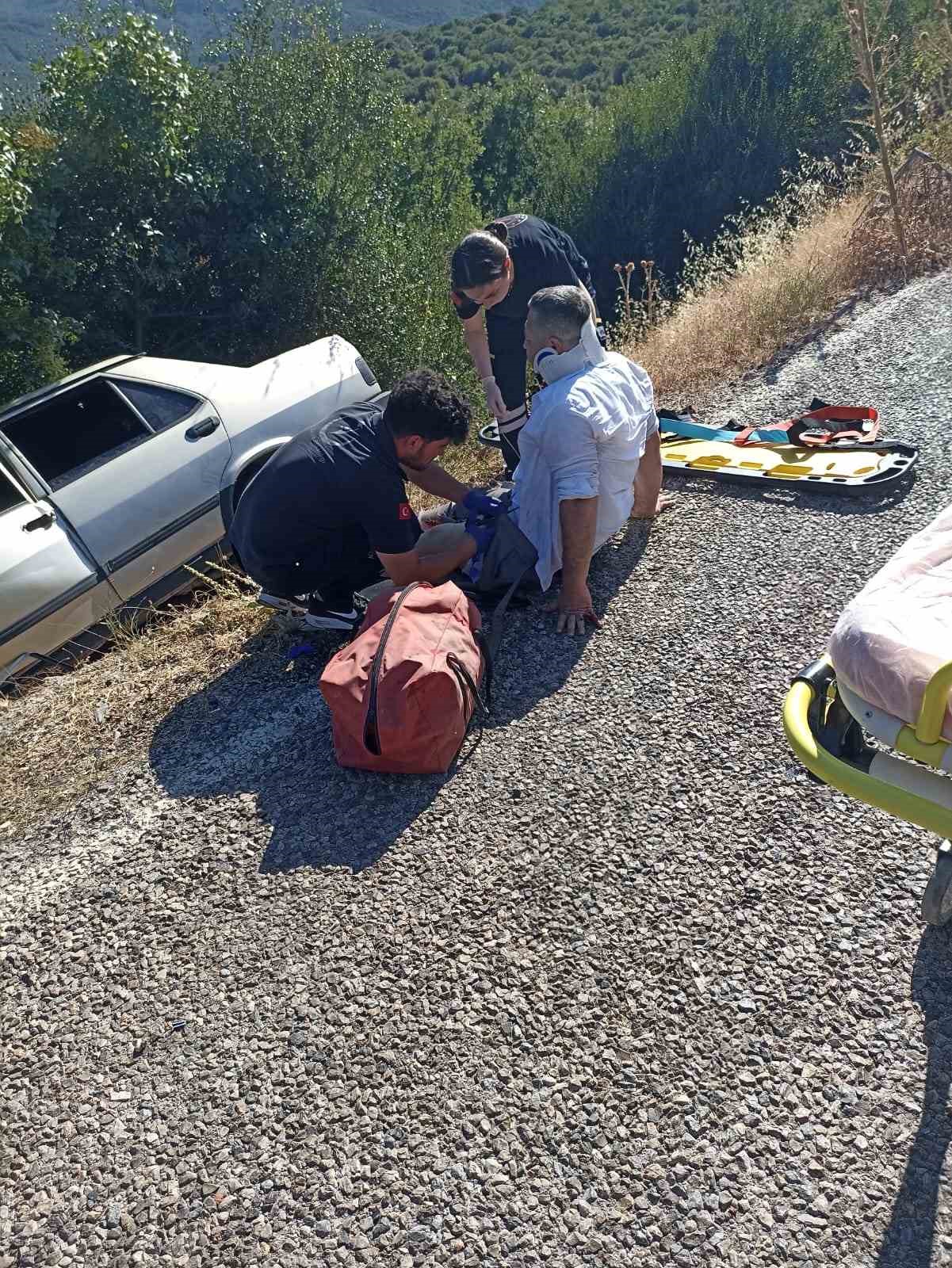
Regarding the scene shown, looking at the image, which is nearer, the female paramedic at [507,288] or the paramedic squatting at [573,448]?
the paramedic squatting at [573,448]

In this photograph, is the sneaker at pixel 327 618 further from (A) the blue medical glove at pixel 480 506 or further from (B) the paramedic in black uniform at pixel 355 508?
(A) the blue medical glove at pixel 480 506

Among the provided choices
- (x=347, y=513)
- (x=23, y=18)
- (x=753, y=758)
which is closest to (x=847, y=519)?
(x=753, y=758)

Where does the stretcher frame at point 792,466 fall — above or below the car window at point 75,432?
below

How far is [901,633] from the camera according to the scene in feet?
6.27

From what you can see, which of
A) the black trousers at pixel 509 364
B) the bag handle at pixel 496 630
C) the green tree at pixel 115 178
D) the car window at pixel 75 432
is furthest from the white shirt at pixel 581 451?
the green tree at pixel 115 178

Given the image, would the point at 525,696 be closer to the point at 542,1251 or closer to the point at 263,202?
the point at 542,1251

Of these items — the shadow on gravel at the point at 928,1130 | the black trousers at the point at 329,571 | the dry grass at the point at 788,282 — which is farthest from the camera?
the dry grass at the point at 788,282

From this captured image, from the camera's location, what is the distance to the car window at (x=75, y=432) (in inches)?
205

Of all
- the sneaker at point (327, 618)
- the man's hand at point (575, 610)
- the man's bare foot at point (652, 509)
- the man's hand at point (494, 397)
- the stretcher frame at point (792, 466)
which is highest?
the man's hand at point (494, 397)

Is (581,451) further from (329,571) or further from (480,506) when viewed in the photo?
(329,571)

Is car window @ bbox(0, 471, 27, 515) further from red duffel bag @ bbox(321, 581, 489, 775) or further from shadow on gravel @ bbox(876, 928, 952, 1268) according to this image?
shadow on gravel @ bbox(876, 928, 952, 1268)

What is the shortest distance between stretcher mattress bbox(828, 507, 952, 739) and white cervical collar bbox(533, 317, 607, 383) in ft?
7.62

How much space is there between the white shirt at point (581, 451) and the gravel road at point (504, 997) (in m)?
0.63

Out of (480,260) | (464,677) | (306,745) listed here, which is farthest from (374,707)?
(480,260)
